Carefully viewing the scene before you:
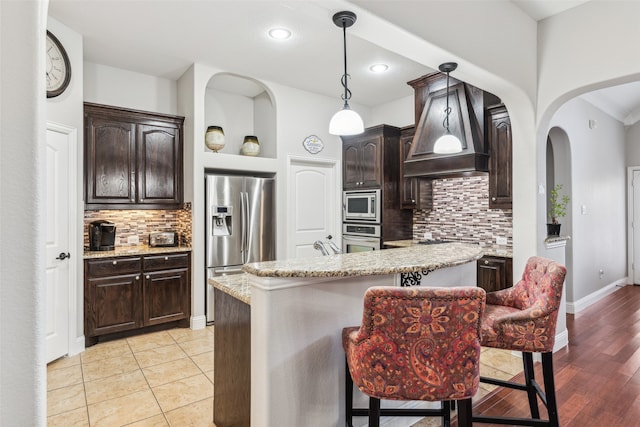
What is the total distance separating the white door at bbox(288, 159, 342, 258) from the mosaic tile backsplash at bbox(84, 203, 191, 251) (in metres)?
1.32

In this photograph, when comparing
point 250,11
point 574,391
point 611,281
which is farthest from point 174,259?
point 611,281

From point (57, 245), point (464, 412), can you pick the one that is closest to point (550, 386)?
point (464, 412)

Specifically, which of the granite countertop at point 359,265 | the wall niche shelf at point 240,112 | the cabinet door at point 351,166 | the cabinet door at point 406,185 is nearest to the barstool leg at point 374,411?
the granite countertop at point 359,265

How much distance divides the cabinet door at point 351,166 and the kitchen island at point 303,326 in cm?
322

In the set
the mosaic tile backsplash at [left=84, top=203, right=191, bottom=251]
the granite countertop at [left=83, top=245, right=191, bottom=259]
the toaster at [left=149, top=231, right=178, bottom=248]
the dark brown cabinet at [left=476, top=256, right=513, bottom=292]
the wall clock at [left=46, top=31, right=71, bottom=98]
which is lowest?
the dark brown cabinet at [left=476, top=256, right=513, bottom=292]

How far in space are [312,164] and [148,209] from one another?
2.21 m

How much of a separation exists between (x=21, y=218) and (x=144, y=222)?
3.98 m

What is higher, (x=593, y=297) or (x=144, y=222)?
(x=144, y=222)

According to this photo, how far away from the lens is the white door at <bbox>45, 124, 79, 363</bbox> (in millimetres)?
3080

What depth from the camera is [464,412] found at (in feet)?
4.87

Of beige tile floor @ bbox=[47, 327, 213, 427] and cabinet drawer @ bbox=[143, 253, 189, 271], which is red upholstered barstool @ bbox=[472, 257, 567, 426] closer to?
beige tile floor @ bbox=[47, 327, 213, 427]

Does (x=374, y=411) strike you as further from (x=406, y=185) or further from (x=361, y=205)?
(x=406, y=185)

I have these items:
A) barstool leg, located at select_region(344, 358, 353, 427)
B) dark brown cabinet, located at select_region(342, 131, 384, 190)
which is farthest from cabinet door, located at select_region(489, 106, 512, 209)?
barstool leg, located at select_region(344, 358, 353, 427)

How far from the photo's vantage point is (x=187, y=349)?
3.41m
